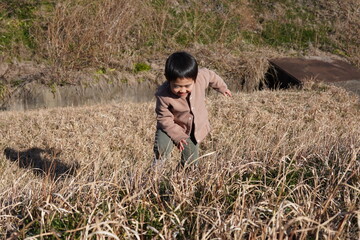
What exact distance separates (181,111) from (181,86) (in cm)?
31

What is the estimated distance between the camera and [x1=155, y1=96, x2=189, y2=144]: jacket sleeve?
3.13 metres

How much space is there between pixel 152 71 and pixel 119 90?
658mm

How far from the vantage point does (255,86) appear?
22.8 feet

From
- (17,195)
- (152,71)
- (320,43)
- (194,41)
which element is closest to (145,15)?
(194,41)

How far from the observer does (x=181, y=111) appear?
10.4 ft

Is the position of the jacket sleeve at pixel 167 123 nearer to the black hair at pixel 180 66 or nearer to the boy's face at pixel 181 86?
the boy's face at pixel 181 86

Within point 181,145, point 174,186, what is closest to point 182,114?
point 181,145

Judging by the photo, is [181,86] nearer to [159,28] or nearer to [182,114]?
[182,114]

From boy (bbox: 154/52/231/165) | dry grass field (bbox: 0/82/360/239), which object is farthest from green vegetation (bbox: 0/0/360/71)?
boy (bbox: 154/52/231/165)

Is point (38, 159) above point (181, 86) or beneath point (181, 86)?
beneath

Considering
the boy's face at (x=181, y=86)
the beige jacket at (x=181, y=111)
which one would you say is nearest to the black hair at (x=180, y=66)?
the boy's face at (x=181, y=86)

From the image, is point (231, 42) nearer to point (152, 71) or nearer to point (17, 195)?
point (152, 71)

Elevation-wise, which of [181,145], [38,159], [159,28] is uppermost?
[159,28]

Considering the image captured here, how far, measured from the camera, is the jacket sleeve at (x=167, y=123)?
3.13 meters
